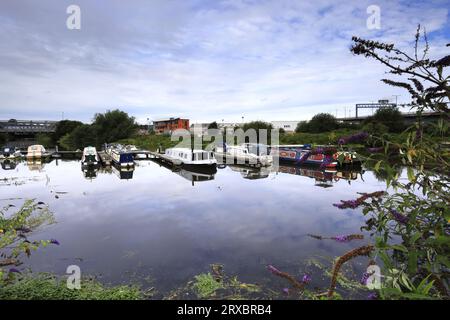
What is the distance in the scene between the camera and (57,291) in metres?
6.15

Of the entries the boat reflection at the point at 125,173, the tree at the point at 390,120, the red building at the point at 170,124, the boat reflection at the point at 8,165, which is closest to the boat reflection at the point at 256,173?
the tree at the point at 390,120

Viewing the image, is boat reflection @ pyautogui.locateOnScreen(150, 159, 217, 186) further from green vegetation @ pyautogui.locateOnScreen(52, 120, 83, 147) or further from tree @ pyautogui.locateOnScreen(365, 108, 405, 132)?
green vegetation @ pyautogui.locateOnScreen(52, 120, 83, 147)

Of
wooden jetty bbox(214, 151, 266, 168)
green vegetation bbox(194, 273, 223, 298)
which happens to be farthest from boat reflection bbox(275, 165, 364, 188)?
green vegetation bbox(194, 273, 223, 298)

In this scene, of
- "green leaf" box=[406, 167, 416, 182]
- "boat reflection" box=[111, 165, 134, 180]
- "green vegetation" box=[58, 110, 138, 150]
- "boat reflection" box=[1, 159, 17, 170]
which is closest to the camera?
"green leaf" box=[406, 167, 416, 182]

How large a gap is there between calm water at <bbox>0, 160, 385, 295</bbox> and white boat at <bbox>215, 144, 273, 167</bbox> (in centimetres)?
1028

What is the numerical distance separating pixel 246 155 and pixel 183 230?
22.2 m

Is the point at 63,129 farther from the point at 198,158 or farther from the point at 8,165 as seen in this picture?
the point at 198,158

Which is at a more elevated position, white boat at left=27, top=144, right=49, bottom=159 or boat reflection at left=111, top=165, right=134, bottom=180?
white boat at left=27, top=144, right=49, bottom=159

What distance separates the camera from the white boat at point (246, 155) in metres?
31.2

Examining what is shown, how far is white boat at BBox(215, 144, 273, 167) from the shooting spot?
31.2 meters

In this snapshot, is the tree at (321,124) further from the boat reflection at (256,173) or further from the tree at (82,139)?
the tree at (82,139)

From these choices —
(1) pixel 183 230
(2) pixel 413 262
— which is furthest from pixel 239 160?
(2) pixel 413 262

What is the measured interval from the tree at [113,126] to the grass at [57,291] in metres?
79.1
